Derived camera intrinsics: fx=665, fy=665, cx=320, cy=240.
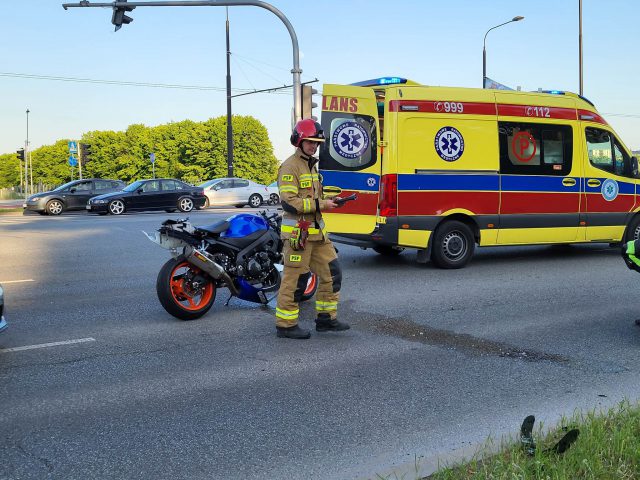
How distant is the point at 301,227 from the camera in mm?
5844

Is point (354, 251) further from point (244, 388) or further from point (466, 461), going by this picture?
point (466, 461)

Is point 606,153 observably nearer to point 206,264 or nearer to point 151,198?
point 206,264

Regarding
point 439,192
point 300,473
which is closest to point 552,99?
point 439,192

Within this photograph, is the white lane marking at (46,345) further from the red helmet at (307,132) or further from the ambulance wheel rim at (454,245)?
the ambulance wheel rim at (454,245)

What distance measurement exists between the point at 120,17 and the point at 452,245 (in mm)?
10930

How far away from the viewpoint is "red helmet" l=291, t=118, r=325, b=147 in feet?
18.9

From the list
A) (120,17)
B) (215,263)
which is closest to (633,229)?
(215,263)

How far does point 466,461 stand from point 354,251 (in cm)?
903

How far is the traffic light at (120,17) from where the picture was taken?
1630 centimetres

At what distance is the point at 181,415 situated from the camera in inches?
162

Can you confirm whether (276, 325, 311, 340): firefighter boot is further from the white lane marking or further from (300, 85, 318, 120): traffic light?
(300, 85, 318, 120): traffic light

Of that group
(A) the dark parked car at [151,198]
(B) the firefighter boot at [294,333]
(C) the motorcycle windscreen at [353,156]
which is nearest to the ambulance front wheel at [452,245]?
(C) the motorcycle windscreen at [353,156]

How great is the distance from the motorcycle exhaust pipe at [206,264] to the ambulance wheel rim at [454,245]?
4.20 m

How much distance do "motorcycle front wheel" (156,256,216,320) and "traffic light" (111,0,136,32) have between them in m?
11.7
